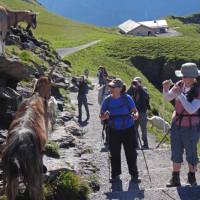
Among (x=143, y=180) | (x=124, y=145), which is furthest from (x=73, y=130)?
(x=124, y=145)

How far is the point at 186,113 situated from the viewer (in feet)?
40.2

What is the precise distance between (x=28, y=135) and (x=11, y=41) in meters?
26.2

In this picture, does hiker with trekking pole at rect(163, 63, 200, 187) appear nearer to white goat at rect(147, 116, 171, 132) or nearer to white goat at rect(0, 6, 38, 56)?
white goat at rect(0, 6, 38, 56)

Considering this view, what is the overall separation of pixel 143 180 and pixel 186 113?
347 cm

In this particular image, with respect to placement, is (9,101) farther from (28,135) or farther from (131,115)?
(28,135)

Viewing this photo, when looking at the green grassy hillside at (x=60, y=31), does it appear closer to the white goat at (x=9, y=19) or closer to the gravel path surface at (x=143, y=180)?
the white goat at (x=9, y=19)

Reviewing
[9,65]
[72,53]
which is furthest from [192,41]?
[9,65]

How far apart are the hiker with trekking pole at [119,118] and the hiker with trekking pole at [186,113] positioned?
1.25 m

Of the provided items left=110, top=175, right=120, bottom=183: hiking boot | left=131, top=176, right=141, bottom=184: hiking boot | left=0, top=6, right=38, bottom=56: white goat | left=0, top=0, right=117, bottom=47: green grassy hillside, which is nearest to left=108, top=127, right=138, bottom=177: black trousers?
left=131, top=176, right=141, bottom=184: hiking boot

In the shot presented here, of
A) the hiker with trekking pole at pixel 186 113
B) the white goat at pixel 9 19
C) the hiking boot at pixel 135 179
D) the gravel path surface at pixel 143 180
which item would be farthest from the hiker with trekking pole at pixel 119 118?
the white goat at pixel 9 19

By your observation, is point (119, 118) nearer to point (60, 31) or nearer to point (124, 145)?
point (124, 145)

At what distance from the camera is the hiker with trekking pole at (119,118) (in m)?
13.3

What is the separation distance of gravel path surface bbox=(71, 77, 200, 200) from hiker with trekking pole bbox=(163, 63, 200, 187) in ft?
2.76

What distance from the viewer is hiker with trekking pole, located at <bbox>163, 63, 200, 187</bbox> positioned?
39.4 ft
